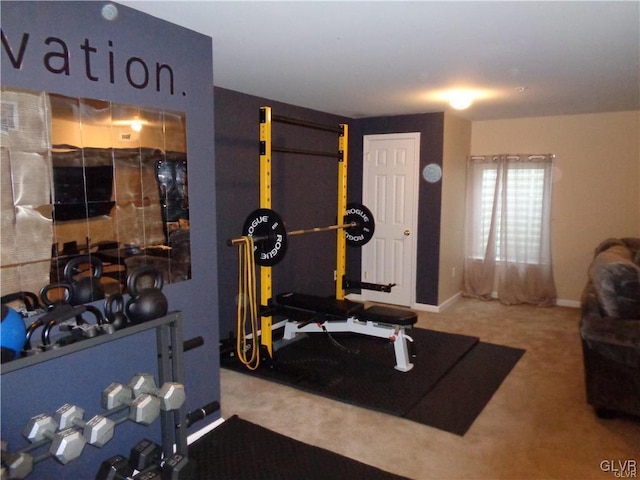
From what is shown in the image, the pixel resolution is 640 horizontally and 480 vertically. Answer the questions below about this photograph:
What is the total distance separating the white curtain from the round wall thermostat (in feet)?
2.44

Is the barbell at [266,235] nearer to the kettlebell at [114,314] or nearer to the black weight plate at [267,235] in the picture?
the black weight plate at [267,235]

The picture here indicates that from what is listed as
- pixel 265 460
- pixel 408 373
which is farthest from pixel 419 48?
pixel 265 460

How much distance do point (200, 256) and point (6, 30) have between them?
1249 mm

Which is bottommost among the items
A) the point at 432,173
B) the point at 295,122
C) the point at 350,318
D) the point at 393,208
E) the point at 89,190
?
the point at 350,318

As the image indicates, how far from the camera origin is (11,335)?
57.6 inches

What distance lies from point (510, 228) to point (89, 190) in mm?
4642

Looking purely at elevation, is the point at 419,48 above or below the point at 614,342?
above

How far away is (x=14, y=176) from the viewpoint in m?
1.68

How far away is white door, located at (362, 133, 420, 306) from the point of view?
5.17 m

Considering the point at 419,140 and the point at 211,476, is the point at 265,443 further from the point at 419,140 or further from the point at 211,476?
the point at 419,140

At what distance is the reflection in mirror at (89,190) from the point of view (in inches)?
66.5

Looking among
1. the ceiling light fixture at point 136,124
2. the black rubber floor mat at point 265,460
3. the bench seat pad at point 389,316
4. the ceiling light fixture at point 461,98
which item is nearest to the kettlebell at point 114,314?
the ceiling light fixture at point 136,124

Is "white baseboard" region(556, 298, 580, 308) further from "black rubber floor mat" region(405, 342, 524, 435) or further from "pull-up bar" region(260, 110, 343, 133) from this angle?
"pull-up bar" region(260, 110, 343, 133)

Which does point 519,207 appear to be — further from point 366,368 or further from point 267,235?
point 267,235
